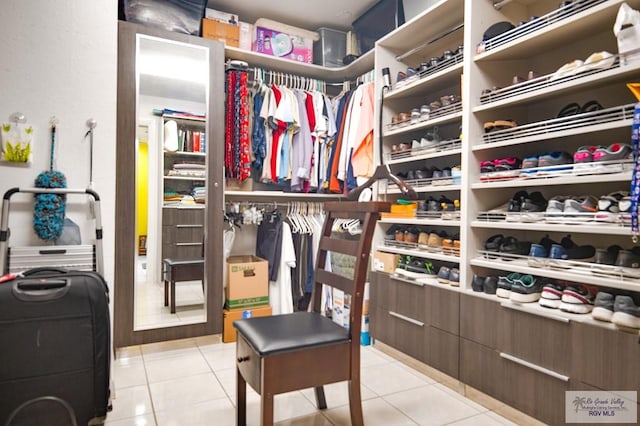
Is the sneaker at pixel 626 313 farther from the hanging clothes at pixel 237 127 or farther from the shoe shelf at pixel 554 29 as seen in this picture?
the hanging clothes at pixel 237 127

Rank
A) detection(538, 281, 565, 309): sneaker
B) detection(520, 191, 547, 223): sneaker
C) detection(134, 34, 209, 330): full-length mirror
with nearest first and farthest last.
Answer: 1. detection(538, 281, 565, 309): sneaker
2. detection(520, 191, 547, 223): sneaker
3. detection(134, 34, 209, 330): full-length mirror

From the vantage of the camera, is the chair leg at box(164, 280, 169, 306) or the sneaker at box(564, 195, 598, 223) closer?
the sneaker at box(564, 195, 598, 223)

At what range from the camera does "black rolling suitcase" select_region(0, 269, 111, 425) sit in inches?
58.4

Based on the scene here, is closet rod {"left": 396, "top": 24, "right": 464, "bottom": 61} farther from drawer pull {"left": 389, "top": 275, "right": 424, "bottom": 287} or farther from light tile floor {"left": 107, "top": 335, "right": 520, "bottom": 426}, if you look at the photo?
light tile floor {"left": 107, "top": 335, "right": 520, "bottom": 426}

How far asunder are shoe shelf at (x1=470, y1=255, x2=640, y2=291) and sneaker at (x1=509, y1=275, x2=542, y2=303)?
0.16ft

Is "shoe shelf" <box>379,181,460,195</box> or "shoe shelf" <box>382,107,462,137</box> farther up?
"shoe shelf" <box>382,107,462,137</box>

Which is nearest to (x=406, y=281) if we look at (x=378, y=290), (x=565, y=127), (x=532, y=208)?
(x=378, y=290)

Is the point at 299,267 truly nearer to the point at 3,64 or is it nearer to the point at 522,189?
the point at 522,189

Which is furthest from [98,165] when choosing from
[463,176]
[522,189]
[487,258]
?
[522,189]

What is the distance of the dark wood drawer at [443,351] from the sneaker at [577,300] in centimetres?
62

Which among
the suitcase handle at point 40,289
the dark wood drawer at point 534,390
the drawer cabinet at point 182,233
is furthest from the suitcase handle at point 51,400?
the dark wood drawer at point 534,390

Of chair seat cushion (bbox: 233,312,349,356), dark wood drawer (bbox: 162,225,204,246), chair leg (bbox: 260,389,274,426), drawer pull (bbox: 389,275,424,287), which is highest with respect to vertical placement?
dark wood drawer (bbox: 162,225,204,246)

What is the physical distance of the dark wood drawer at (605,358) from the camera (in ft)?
4.50

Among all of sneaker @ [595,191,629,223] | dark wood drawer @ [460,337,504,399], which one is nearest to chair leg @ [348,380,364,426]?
dark wood drawer @ [460,337,504,399]
